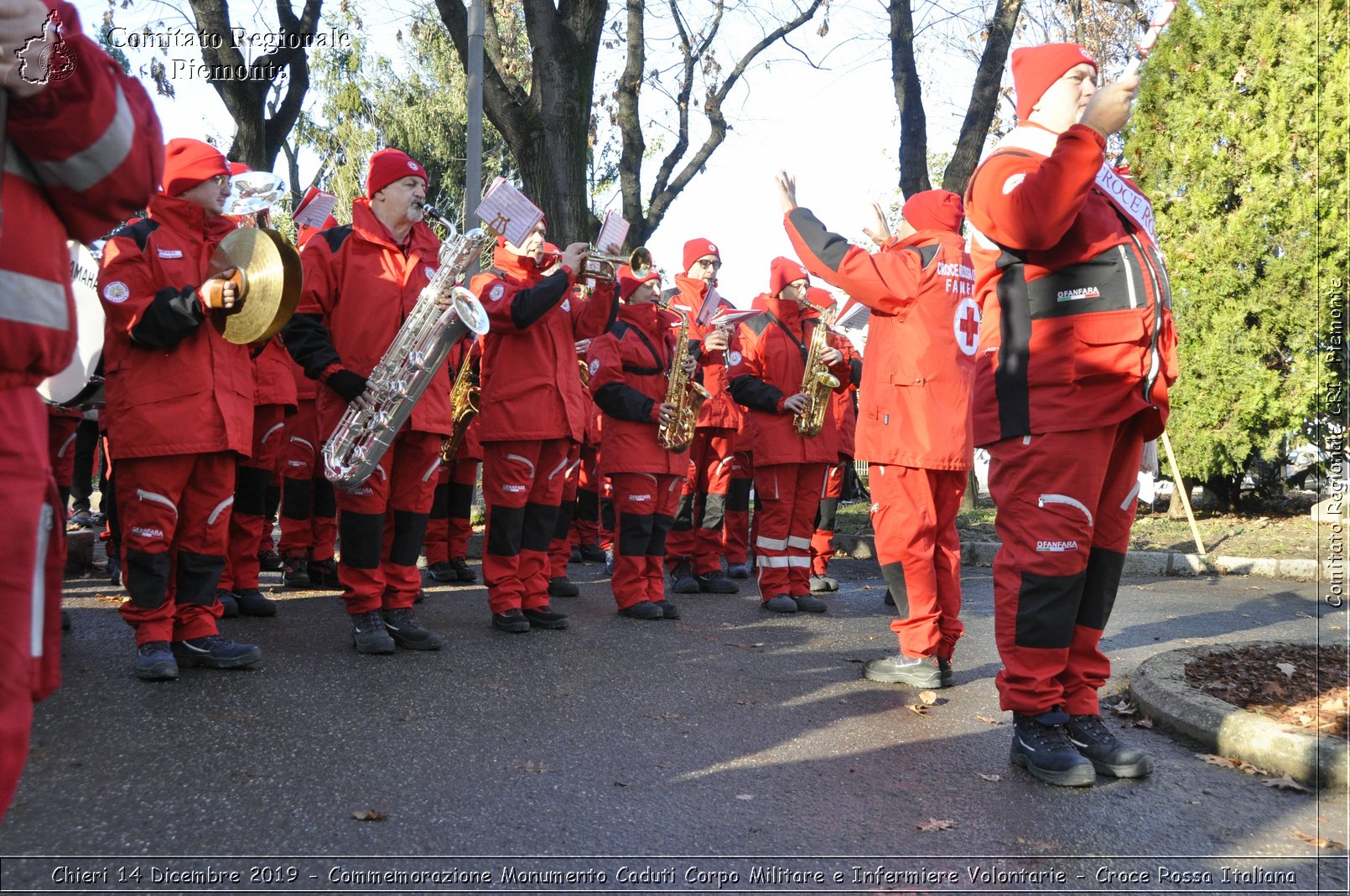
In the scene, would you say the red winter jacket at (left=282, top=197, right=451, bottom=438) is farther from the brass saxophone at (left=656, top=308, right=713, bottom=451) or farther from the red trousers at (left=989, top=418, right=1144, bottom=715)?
the red trousers at (left=989, top=418, right=1144, bottom=715)

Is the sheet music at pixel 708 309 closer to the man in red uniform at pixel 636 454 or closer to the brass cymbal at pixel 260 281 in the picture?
the man in red uniform at pixel 636 454

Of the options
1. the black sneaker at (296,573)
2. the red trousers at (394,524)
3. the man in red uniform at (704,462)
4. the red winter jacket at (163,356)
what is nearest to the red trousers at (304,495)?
the black sneaker at (296,573)

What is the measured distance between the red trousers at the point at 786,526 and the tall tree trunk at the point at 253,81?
23.8ft

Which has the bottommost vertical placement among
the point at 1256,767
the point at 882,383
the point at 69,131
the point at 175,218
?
the point at 1256,767

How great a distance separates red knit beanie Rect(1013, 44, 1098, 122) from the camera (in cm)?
435

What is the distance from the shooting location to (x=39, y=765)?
3801mm

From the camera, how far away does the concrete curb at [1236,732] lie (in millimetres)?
4148

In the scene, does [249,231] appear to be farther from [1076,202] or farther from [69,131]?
[1076,202]

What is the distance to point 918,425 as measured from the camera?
219 inches

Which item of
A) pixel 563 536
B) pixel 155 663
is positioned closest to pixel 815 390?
pixel 563 536

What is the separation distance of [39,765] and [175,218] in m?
2.55

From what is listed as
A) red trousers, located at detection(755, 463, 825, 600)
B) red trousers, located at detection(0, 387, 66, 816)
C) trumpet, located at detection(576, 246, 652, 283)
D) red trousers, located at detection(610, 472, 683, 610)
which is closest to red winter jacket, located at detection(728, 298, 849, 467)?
red trousers, located at detection(755, 463, 825, 600)

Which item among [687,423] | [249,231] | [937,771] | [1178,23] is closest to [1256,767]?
[937,771]

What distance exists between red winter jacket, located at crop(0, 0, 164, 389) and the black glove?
3.24 meters
